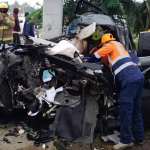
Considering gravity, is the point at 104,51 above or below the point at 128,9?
below

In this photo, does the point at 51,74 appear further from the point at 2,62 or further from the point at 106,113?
the point at 106,113

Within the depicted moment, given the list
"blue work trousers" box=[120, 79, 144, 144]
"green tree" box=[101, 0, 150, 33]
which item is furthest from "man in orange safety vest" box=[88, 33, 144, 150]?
"green tree" box=[101, 0, 150, 33]

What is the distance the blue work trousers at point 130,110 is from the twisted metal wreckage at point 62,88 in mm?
278

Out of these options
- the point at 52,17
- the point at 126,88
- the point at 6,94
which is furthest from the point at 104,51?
the point at 52,17

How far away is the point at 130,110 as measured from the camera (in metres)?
3.51

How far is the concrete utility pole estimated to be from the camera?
5785 mm

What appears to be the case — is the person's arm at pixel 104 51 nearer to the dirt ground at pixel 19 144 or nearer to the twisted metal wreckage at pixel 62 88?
the twisted metal wreckage at pixel 62 88

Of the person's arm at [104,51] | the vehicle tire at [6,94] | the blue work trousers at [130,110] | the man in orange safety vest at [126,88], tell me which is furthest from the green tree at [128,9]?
the vehicle tire at [6,94]

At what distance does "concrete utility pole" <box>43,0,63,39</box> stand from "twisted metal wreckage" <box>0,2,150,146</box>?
6.70 feet

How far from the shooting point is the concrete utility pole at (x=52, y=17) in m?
5.79

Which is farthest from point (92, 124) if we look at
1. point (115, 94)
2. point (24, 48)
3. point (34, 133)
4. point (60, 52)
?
point (24, 48)

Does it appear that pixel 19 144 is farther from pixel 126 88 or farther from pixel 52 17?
pixel 52 17

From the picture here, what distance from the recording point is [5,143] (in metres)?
3.54

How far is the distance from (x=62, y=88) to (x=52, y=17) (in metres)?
2.62
